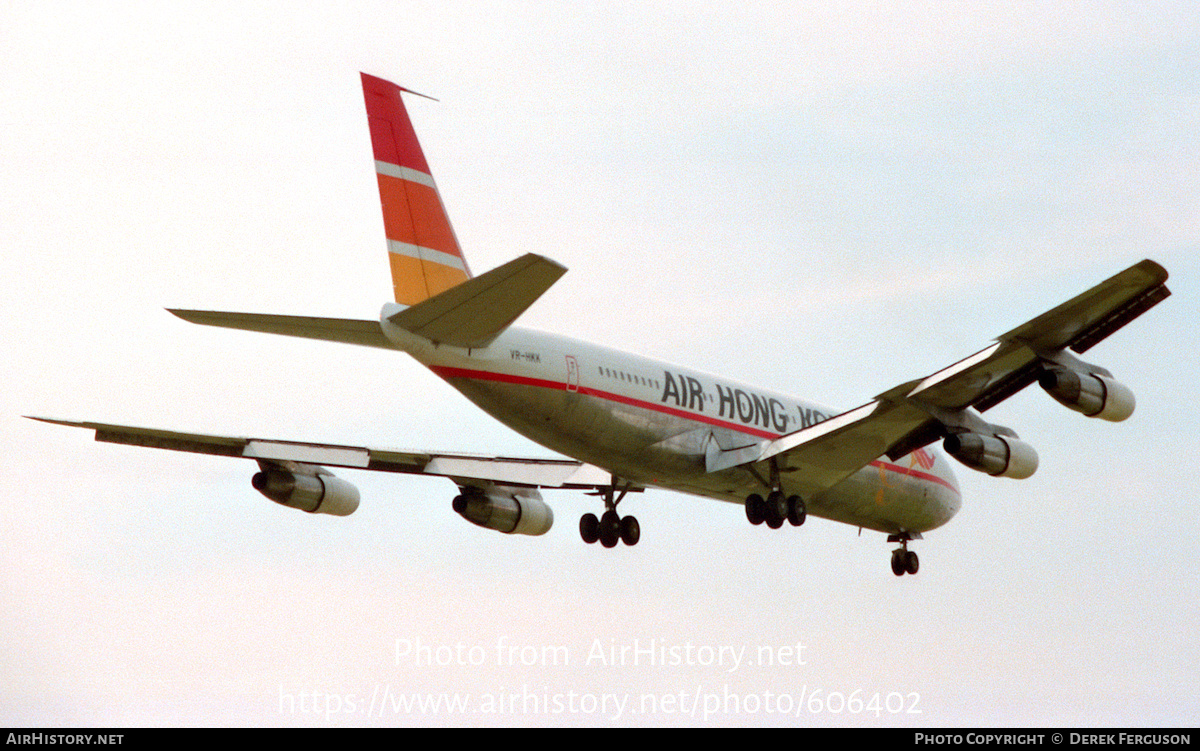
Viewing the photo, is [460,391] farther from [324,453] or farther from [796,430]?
[796,430]

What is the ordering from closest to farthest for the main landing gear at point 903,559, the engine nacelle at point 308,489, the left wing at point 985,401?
the left wing at point 985,401 < the engine nacelle at point 308,489 < the main landing gear at point 903,559

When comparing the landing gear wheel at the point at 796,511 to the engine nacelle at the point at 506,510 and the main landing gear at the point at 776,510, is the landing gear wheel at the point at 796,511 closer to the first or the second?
the main landing gear at the point at 776,510

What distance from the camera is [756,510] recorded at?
2767 cm

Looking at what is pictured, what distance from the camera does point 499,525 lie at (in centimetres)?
3038

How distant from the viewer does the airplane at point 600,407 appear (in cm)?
2255

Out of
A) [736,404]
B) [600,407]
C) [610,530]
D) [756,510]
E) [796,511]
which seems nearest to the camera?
[600,407]

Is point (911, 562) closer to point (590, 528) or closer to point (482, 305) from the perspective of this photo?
point (590, 528)

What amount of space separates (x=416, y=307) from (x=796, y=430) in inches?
455

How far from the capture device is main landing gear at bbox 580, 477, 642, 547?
29094mm

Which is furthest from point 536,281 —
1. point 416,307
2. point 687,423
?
point 687,423

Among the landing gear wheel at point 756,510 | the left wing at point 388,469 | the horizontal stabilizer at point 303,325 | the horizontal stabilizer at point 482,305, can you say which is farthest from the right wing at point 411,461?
the horizontal stabilizer at point 482,305

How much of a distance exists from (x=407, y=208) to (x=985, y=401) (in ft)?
37.0

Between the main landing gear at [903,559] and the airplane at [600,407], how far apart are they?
9.46ft

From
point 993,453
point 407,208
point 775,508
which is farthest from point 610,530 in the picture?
point 407,208
